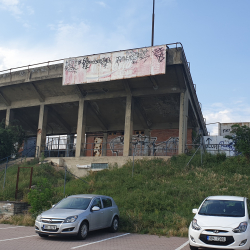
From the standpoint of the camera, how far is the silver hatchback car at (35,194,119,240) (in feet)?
31.4

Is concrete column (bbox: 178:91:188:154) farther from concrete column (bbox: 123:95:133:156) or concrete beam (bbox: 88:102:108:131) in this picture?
concrete beam (bbox: 88:102:108:131)

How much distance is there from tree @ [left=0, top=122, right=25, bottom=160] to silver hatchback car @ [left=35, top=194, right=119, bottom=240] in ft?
56.2

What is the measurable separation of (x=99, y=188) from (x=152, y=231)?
675cm

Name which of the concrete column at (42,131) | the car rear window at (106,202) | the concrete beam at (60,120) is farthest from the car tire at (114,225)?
the concrete beam at (60,120)

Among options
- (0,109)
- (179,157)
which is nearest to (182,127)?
(179,157)

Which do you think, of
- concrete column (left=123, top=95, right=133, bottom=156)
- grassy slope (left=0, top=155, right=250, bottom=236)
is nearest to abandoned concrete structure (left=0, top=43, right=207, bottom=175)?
concrete column (left=123, top=95, right=133, bottom=156)

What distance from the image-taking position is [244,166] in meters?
19.0

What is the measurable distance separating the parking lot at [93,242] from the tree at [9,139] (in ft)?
53.8

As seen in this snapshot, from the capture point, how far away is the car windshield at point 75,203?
10719mm

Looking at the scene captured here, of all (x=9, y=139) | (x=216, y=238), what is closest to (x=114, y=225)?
(x=216, y=238)

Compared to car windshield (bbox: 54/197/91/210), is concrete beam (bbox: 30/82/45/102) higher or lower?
higher

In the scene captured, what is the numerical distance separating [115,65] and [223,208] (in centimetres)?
1613

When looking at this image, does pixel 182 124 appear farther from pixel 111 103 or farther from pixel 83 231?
pixel 83 231

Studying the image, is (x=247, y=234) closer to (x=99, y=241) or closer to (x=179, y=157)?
(x=99, y=241)
